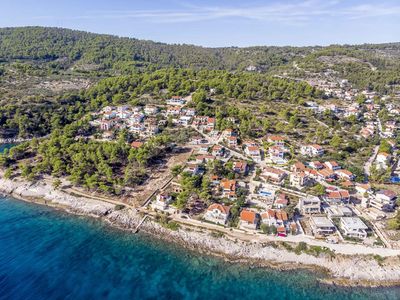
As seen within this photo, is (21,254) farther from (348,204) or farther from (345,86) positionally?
(345,86)

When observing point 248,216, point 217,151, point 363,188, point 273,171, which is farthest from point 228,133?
point 363,188

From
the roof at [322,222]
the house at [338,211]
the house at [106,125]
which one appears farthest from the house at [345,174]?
the house at [106,125]

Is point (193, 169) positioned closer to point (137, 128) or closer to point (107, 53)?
point (137, 128)

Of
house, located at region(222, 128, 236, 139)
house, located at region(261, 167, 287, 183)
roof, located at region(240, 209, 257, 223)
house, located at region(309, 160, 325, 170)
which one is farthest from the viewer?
house, located at region(222, 128, 236, 139)

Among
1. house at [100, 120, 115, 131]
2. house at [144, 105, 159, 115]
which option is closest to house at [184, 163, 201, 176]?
house at [100, 120, 115, 131]

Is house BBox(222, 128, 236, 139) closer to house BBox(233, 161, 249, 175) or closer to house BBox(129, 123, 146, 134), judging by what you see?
house BBox(233, 161, 249, 175)

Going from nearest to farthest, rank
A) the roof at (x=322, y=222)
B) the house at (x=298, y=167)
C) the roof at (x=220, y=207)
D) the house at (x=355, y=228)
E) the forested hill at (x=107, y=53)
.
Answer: the house at (x=355, y=228) < the roof at (x=322, y=222) < the roof at (x=220, y=207) < the house at (x=298, y=167) < the forested hill at (x=107, y=53)

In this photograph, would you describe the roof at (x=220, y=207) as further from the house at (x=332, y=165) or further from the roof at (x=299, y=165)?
the house at (x=332, y=165)

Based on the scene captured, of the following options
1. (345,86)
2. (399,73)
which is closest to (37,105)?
(345,86)
